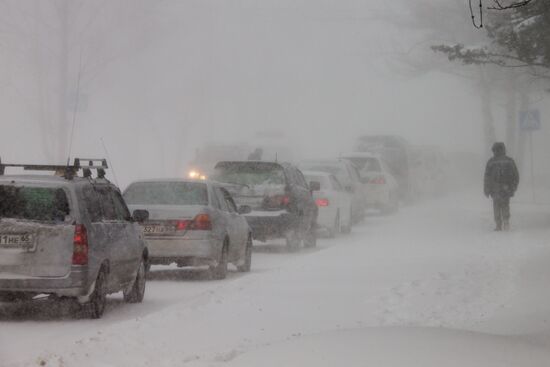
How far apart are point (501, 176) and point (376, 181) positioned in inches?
353

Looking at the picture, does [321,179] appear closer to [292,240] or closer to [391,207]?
[292,240]

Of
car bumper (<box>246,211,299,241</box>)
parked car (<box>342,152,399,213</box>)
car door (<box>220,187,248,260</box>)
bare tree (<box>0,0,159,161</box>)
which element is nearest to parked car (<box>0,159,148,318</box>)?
car door (<box>220,187,248,260</box>)

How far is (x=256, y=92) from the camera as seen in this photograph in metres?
89.2

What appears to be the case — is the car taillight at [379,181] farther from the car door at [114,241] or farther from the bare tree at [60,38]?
the car door at [114,241]

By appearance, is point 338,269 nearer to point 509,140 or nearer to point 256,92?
point 509,140

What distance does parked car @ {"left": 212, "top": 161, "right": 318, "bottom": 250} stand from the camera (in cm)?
1903

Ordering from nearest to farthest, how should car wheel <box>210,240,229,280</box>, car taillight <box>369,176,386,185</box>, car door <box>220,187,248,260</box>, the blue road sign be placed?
car wheel <box>210,240,229,280</box> < car door <box>220,187,248,260</box> < car taillight <box>369,176,386,185</box> < the blue road sign

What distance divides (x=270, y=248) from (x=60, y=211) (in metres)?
11.1

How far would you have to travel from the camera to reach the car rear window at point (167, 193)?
14969 mm

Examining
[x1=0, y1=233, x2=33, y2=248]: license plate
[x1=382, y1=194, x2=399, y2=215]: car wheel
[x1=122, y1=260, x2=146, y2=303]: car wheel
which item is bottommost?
[x1=382, y1=194, x2=399, y2=215]: car wheel

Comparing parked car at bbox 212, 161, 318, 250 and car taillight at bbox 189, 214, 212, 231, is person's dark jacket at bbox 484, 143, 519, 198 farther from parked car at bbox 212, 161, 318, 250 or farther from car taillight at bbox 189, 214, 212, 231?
car taillight at bbox 189, 214, 212, 231

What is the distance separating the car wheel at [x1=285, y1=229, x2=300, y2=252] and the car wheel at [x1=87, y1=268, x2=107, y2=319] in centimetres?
853

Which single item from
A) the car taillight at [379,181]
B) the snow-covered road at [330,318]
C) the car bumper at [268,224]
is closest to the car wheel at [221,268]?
the snow-covered road at [330,318]

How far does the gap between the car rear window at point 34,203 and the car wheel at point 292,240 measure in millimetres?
8968
